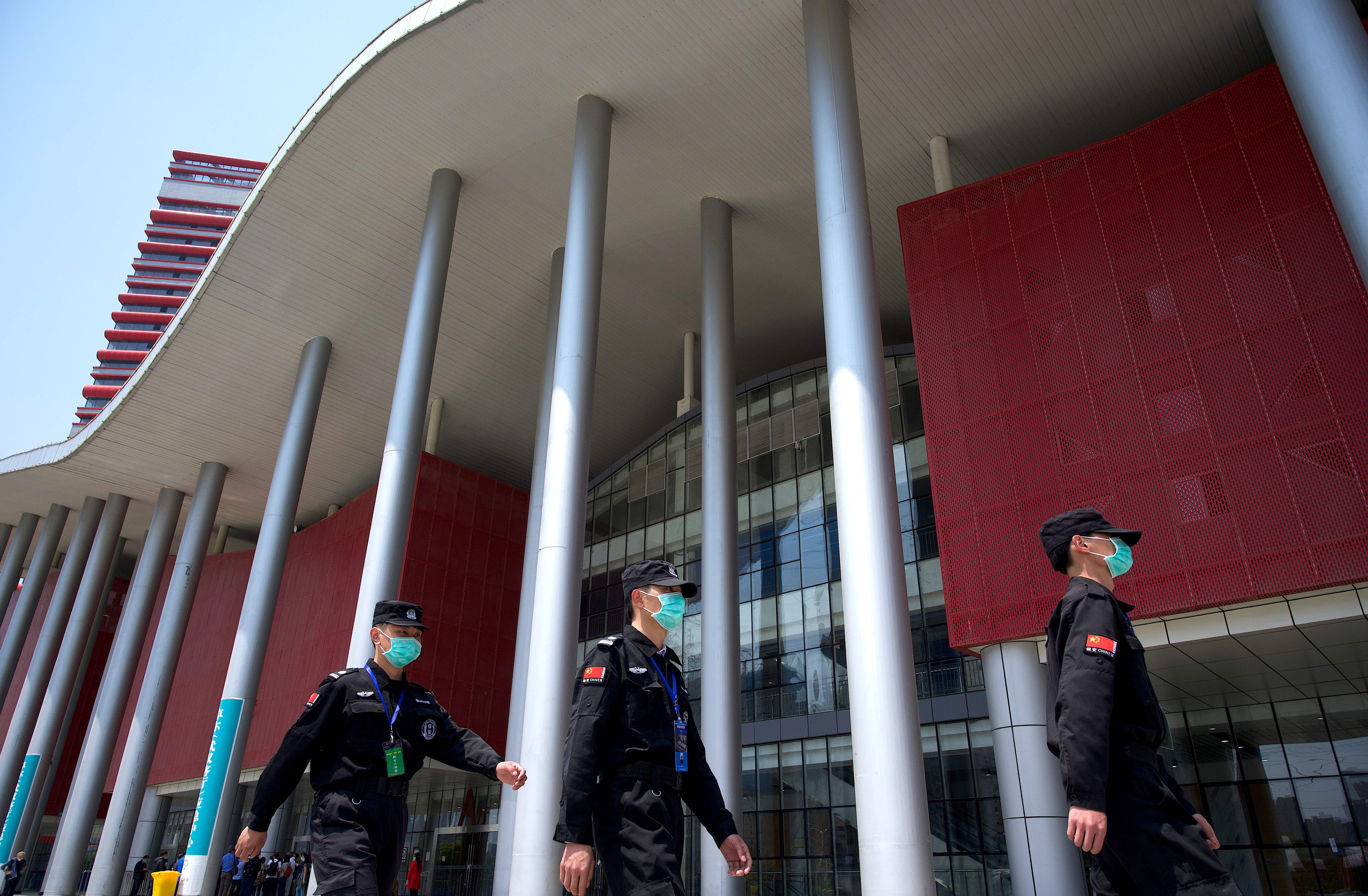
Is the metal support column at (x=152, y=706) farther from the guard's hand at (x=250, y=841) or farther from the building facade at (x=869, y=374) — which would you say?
the guard's hand at (x=250, y=841)

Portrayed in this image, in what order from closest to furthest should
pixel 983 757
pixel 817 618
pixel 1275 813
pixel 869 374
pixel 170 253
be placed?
pixel 869 374, pixel 1275 813, pixel 983 757, pixel 817 618, pixel 170 253

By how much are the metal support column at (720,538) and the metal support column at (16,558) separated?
91.6ft

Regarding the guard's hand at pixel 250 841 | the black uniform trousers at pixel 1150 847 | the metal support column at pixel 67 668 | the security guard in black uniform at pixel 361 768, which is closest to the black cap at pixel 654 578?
the security guard in black uniform at pixel 361 768

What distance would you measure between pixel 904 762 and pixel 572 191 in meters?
10.5

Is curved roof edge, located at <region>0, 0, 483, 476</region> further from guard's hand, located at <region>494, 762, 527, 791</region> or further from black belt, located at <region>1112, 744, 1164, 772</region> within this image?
black belt, located at <region>1112, 744, 1164, 772</region>

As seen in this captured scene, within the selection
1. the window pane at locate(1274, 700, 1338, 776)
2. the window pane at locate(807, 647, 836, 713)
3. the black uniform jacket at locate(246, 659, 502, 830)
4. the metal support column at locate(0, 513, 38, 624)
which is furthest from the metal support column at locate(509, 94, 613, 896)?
the metal support column at locate(0, 513, 38, 624)

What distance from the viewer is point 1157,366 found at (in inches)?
470

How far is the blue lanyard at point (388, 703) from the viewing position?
484 cm

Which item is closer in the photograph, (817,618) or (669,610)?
(669,610)

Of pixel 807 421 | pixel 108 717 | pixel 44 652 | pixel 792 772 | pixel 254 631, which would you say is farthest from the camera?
pixel 44 652

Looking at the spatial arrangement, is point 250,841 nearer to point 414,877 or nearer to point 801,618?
point 801,618

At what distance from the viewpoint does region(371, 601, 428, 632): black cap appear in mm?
5180

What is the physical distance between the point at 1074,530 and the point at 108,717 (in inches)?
1090

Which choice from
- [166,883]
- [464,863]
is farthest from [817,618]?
[166,883]
